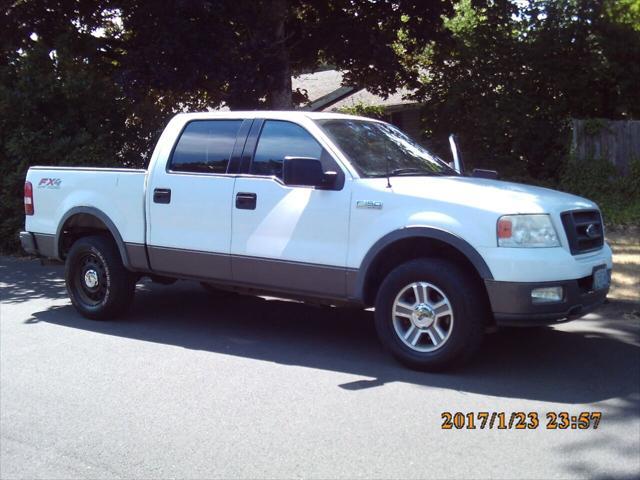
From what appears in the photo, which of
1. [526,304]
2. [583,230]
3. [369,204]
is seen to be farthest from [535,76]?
[526,304]

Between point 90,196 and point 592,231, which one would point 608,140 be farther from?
point 90,196

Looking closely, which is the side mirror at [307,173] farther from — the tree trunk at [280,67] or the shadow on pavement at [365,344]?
the tree trunk at [280,67]

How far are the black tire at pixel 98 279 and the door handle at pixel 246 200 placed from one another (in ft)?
5.60

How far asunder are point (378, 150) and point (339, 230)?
3.25 ft

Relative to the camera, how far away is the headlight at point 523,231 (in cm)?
540

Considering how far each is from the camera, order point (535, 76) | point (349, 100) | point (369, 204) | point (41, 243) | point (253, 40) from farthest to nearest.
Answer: point (349, 100)
point (535, 76)
point (253, 40)
point (41, 243)
point (369, 204)

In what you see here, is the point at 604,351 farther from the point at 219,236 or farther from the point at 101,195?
the point at 101,195

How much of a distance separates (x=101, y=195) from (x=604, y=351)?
493 centimetres

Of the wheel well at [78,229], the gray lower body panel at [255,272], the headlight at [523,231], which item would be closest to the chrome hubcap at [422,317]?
the gray lower body panel at [255,272]

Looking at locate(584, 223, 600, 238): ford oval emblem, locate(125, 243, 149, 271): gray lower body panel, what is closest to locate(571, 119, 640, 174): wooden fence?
locate(584, 223, 600, 238): ford oval emblem

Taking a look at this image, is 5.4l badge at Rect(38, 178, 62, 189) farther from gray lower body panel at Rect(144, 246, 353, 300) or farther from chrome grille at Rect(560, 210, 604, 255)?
chrome grille at Rect(560, 210, 604, 255)

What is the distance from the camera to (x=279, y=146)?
6637mm

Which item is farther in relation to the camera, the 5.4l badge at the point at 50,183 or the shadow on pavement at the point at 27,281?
the shadow on pavement at the point at 27,281

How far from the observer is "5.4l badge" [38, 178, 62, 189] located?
314 inches
